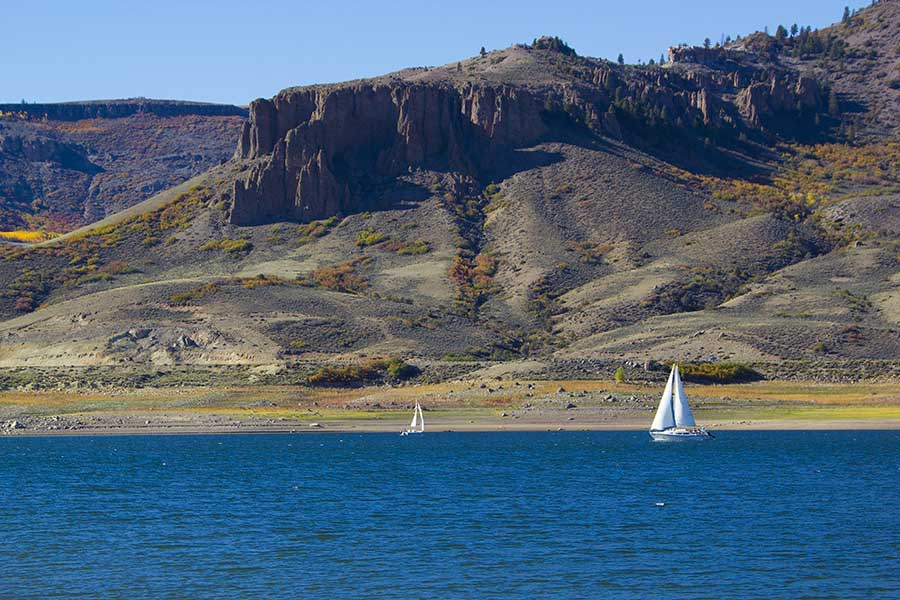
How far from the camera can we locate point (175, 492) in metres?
60.5

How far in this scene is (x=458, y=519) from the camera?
169 ft

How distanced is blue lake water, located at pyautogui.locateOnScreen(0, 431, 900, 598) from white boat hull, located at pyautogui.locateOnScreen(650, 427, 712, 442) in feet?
1.92

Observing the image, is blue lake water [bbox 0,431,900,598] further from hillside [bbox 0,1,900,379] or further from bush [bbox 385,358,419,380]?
hillside [bbox 0,1,900,379]

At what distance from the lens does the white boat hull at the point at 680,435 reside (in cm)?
7856

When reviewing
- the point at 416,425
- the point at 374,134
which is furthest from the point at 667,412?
the point at 374,134

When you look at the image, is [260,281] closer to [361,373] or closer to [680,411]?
[361,373]

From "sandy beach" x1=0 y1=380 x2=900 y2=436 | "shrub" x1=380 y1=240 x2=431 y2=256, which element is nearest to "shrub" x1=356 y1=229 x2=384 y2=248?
"shrub" x1=380 y1=240 x2=431 y2=256

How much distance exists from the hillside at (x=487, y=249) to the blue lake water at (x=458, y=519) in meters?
34.1

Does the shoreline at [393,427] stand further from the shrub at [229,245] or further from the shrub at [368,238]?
the shrub at [229,245]

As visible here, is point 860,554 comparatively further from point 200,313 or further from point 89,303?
point 89,303

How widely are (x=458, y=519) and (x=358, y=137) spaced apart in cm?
12251

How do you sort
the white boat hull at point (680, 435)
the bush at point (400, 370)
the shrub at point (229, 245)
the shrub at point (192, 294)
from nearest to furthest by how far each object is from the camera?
the white boat hull at point (680, 435)
the bush at point (400, 370)
the shrub at point (192, 294)
the shrub at point (229, 245)

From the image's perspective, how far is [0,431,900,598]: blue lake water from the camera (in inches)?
1571

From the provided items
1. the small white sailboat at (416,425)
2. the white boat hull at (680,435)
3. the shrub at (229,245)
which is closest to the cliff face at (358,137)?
the shrub at (229,245)
